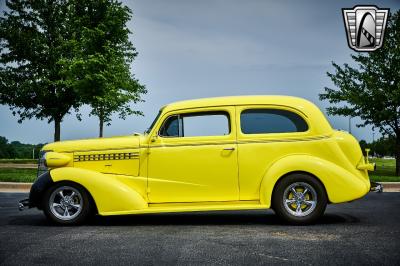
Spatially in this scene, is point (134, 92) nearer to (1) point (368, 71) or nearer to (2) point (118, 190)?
(1) point (368, 71)

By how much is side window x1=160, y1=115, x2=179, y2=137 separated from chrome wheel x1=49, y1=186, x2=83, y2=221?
4.99ft

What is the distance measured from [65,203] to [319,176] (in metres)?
3.67

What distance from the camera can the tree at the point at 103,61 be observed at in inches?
A: 1056

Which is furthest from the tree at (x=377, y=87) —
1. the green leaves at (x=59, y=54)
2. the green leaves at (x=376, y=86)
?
the green leaves at (x=59, y=54)

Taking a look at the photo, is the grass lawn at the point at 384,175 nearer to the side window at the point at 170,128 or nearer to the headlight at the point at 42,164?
the side window at the point at 170,128

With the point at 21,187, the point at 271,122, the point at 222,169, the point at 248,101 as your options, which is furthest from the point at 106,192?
the point at 21,187

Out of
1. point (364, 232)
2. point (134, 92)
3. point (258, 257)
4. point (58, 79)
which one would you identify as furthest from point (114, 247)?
point (58, 79)

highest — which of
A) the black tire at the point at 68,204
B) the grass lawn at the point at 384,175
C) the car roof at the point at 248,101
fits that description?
the car roof at the point at 248,101

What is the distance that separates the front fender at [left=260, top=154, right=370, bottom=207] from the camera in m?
7.01

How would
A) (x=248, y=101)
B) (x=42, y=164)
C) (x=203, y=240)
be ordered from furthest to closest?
(x=42, y=164), (x=248, y=101), (x=203, y=240)

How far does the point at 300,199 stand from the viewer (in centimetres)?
709

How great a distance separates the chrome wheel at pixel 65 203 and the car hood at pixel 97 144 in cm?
65

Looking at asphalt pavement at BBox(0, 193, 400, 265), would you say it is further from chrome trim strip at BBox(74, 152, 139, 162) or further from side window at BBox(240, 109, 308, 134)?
side window at BBox(240, 109, 308, 134)

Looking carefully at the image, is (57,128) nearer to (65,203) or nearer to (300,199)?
(65,203)
